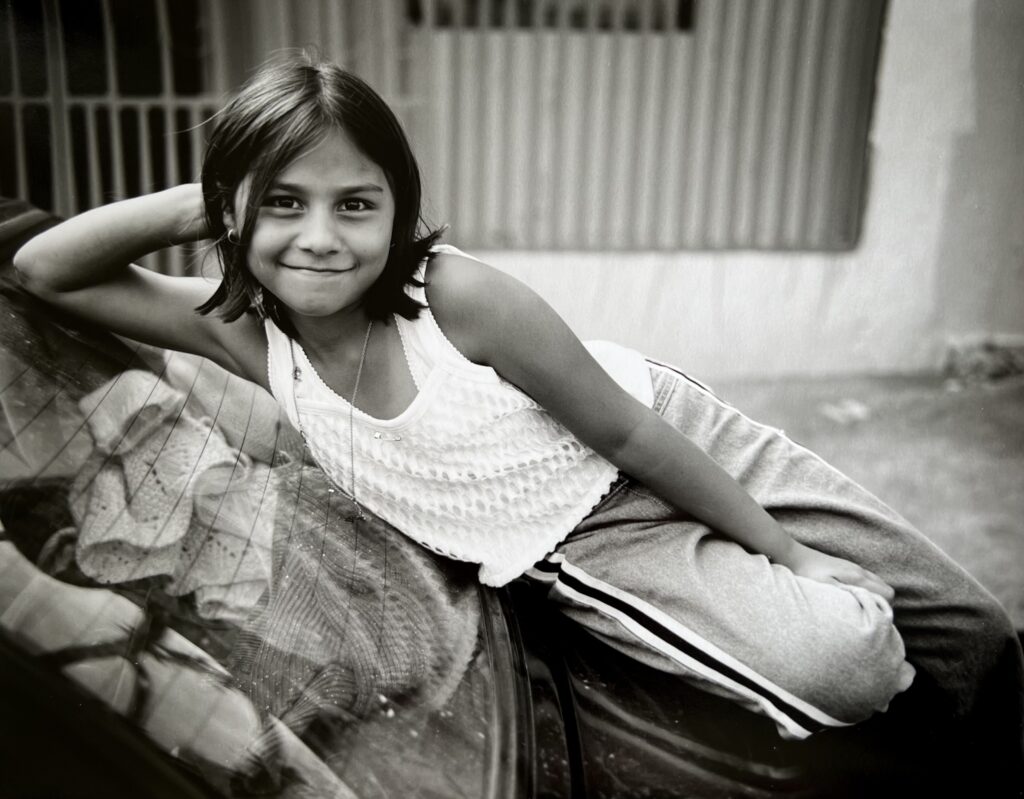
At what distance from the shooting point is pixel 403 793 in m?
0.72

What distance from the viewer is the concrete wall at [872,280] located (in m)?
2.62

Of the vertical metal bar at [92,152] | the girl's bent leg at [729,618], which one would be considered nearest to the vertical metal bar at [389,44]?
the vertical metal bar at [92,152]

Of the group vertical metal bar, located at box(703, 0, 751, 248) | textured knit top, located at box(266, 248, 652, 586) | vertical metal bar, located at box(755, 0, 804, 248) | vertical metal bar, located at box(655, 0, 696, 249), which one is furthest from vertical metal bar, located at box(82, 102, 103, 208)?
vertical metal bar, located at box(755, 0, 804, 248)

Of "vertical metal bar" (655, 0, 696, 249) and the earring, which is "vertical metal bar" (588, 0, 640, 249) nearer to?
"vertical metal bar" (655, 0, 696, 249)

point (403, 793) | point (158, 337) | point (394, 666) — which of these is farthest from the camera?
point (158, 337)

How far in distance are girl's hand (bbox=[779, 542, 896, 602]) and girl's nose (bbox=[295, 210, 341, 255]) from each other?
623mm

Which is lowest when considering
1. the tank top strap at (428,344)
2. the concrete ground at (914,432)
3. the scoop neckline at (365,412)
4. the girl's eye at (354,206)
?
the concrete ground at (914,432)

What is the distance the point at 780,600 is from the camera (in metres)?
0.99

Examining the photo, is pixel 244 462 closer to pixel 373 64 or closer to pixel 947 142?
pixel 373 64

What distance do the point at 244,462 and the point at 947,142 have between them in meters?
2.19

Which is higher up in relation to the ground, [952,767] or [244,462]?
[244,462]

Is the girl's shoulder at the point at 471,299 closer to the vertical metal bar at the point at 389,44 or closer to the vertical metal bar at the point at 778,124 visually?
the vertical metal bar at the point at 389,44

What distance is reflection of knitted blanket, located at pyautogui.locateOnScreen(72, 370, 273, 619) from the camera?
0.86m

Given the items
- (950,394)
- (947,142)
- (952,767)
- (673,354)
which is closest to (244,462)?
(952,767)
